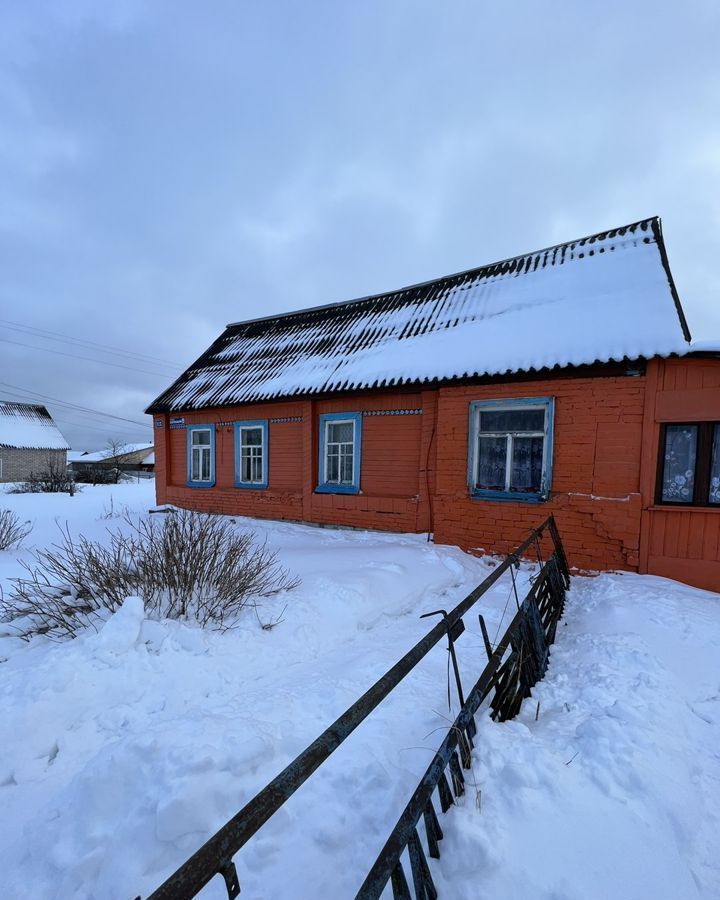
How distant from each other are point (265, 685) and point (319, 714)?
0.56 meters

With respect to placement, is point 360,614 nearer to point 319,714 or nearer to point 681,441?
point 319,714

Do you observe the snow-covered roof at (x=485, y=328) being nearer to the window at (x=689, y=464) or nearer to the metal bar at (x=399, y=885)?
the window at (x=689, y=464)

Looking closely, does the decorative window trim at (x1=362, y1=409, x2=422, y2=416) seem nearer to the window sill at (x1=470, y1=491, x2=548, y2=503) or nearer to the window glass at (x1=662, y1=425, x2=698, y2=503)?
the window sill at (x1=470, y1=491, x2=548, y2=503)

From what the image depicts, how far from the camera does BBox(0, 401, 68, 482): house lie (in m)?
26.4

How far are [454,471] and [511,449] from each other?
0.95 m

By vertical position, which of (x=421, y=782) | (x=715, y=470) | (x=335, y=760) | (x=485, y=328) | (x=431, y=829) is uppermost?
(x=485, y=328)

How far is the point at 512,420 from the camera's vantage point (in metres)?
6.34

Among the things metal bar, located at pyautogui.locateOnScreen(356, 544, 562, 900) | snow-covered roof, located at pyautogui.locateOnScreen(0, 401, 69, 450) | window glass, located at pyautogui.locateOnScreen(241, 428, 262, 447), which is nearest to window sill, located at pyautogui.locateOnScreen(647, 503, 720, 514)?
metal bar, located at pyautogui.locateOnScreen(356, 544, 562, 900)

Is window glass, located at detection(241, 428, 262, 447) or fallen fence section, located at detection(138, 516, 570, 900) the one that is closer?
fallen fence section, located at detection(138, 516, 570, 900)

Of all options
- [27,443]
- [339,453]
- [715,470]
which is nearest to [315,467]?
[339,453]

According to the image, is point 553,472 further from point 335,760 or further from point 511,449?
point 335,760

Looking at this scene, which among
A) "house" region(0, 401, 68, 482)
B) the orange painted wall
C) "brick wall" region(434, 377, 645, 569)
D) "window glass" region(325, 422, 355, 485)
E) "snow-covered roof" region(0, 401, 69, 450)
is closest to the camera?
the orange painted wall

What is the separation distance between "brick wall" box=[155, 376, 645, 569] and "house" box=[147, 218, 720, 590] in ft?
0.08

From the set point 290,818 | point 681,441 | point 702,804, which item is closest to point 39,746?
point 290,818
